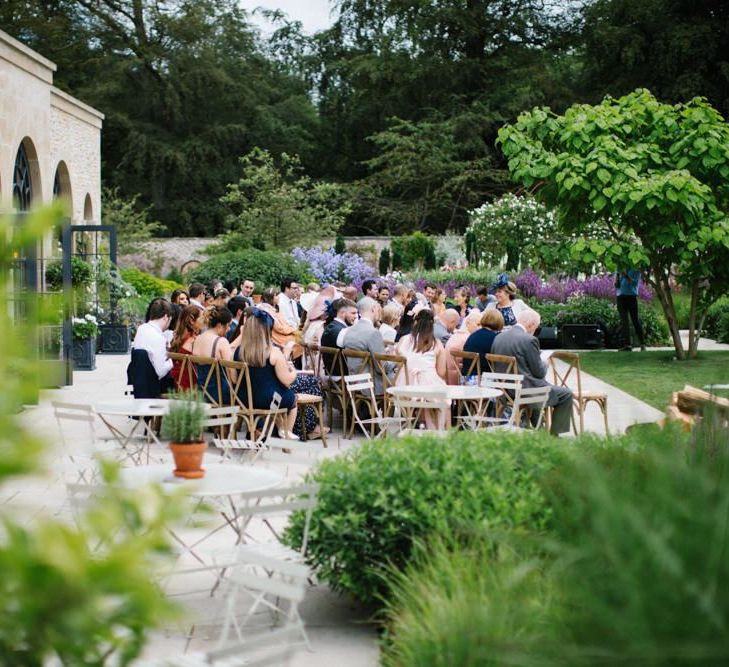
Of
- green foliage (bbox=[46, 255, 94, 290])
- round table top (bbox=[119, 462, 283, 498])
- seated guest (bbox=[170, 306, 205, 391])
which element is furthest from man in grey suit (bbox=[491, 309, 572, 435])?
green foliage (bbox=[46, 255, 94, 290])

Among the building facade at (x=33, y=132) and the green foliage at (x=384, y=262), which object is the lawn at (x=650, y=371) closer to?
the building facade at (x=33, y=132)

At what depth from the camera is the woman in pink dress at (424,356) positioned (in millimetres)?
9758

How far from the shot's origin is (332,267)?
2456 centimetres

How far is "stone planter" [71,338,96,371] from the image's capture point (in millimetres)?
16109

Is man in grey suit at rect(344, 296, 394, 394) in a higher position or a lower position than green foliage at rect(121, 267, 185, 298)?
lower

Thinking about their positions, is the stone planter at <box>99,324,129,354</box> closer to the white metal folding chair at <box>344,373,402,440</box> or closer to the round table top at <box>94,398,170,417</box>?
the white metal folding chair at <box>344,373,402,440</box>

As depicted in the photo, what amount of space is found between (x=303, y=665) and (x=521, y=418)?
5.69 meters

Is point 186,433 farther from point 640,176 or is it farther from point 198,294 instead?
point 640,176

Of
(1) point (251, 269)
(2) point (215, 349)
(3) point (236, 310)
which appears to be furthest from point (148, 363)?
(1) point (251, 269)

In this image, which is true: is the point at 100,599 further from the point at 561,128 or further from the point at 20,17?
the point at 20,17

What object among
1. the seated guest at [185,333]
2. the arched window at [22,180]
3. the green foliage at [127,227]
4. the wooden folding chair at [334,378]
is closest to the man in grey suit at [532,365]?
the wooden folding chair at [334,378]

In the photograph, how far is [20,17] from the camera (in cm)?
4234

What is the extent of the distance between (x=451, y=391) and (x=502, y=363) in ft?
2.48

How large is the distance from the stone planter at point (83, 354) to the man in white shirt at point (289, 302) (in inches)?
122
